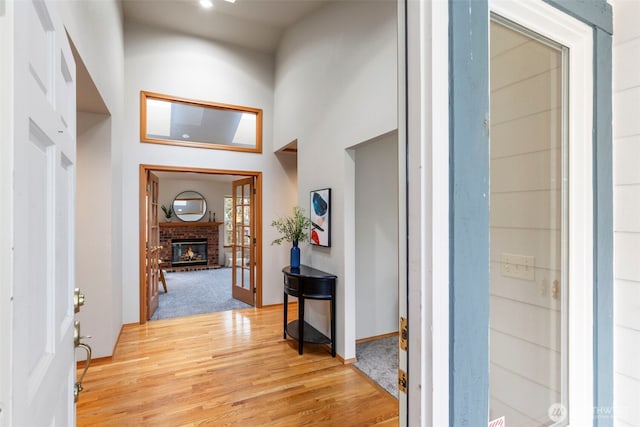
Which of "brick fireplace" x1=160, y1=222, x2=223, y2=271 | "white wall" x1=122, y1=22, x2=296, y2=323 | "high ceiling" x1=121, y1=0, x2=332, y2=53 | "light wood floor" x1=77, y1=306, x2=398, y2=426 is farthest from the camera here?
"brick fireplace" x1=160, y1=222, x2=223, y2=271

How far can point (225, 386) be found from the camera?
2.46m

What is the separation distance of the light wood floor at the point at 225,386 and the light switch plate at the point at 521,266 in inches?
58.1

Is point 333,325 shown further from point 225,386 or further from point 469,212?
point 469,212

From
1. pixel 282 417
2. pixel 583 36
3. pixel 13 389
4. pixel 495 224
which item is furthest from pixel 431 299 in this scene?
pixel 282 417

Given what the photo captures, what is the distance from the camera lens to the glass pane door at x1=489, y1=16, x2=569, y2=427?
1.03 meters

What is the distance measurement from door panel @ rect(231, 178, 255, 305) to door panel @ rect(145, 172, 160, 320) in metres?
1.15

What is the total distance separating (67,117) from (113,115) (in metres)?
2.35

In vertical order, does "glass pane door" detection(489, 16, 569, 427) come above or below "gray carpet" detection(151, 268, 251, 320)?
above

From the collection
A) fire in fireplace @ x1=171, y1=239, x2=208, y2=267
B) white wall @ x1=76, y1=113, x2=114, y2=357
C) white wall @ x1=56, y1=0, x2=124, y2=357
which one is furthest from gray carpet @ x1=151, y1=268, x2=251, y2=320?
white wall @ x1=76, y1=113, x2=114, y2=357

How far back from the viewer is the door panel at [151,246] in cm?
404

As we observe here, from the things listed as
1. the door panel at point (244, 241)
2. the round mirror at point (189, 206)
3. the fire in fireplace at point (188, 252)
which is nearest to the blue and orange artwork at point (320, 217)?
the door panel at point (244, 241)

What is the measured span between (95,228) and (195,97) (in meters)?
2.24

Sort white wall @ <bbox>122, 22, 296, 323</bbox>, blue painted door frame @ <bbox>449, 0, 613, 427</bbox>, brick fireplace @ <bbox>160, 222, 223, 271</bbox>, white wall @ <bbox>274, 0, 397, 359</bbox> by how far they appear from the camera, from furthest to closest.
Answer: brick fireplace @ <bbox>160, 222, 223, 271</bbox> < white wall @ <bbox>122, 22, 296, 323</bbox> < white wall @ <bbox>274, 0, 397, 359</bbox> < blue painted door frame @ <bbox>449, 0, 613, 427</bbox>

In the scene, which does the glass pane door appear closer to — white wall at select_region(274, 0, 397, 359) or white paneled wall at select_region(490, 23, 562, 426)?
white paneled wall at select_region(490, 23, 562, 426)
